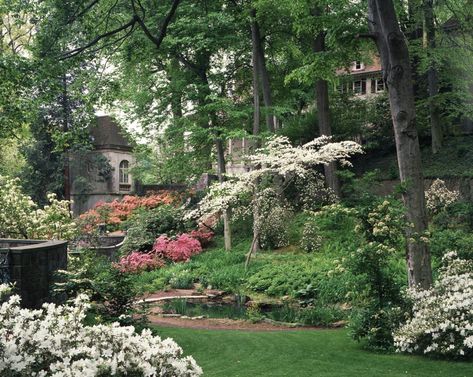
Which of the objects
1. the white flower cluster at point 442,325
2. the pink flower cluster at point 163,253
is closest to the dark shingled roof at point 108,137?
the pink flower cluster at point 163,253

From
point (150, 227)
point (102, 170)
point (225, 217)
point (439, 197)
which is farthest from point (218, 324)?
point (102, 170)

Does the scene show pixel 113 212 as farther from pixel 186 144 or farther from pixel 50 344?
pixel 50 344

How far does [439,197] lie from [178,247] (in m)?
9.45

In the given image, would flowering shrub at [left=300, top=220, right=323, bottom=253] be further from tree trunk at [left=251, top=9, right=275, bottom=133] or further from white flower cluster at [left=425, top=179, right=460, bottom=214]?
tree trunk at [left=251, top=9, right=275, bottom=133]

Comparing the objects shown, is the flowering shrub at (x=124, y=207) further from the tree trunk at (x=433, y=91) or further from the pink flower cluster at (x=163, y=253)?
the tree trunk at (x=433, y=91)

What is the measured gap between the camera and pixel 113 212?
27406 millimetres

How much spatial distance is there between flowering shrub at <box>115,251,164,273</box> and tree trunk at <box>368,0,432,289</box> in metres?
12.2

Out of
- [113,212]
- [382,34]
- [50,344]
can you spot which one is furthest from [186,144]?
[50,344]

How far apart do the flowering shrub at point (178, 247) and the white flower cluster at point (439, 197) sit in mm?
8466

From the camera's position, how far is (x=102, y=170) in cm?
3778

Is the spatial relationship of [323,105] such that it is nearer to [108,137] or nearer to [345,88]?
[345,88]

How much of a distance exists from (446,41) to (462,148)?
4538 millimetres

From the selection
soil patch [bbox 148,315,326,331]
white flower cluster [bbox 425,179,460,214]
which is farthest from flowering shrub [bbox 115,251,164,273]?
white flower cluster [bbox 425,179,460,214]

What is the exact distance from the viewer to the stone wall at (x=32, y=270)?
852 cm
